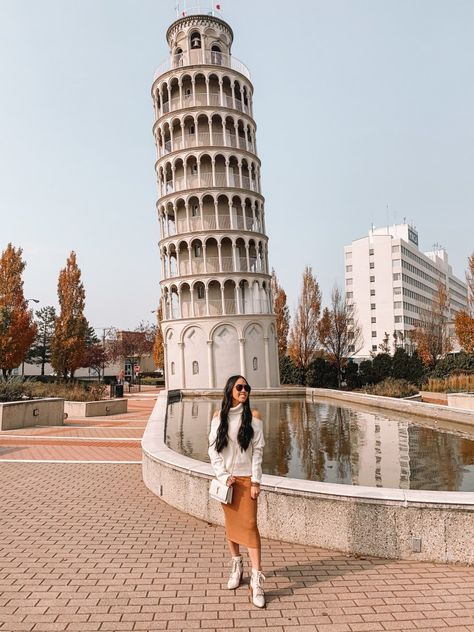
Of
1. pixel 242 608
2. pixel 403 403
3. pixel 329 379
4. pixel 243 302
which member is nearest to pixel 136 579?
pixel 242 608

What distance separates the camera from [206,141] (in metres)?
39.7

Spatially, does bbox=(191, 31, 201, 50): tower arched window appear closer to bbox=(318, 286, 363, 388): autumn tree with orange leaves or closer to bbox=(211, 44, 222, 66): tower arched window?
bbox=(211, 44, 222, 66): tower arched window

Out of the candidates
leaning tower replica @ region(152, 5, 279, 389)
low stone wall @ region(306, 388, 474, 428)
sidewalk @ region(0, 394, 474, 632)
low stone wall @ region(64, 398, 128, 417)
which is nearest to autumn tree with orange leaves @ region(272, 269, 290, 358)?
leaning tower replica @ region(152, 5, 279, 389)

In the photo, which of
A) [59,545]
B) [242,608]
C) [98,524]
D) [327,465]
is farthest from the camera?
[327,465]

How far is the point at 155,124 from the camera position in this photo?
1661 inches

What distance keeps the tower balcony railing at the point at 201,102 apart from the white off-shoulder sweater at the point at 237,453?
131 feet

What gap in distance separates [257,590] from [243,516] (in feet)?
2.07

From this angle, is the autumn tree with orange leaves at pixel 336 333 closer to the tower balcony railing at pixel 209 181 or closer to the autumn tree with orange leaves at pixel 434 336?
the autumn tree with orange leaves at pixel 434 336

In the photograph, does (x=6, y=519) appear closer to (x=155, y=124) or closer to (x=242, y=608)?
(x=242, y=608)

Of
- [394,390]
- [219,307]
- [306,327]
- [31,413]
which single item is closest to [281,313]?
[306,327]

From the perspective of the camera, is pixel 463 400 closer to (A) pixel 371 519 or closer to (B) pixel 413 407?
(B) pixel 413 407

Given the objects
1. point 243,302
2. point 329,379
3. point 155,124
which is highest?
point 155,124

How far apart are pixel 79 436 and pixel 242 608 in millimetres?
12292

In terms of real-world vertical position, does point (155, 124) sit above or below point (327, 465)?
above
